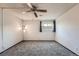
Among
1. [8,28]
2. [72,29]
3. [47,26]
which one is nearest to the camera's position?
[72,29]

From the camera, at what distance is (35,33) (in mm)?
9898

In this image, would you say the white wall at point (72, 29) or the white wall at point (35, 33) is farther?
the white wall at point (35, 33)

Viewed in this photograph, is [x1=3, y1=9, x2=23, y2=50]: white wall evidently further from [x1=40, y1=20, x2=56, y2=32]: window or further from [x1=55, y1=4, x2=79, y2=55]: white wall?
[x1=40, y1=20, x2=56, y2=32]: window

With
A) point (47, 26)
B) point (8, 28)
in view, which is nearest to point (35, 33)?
point (47, 26)

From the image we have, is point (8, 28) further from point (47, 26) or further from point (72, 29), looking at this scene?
point (47, 26)

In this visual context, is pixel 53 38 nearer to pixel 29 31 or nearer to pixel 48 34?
pixel 48 34

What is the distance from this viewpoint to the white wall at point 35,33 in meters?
9.83

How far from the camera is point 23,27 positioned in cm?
975

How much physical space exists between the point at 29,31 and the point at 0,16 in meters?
5.41

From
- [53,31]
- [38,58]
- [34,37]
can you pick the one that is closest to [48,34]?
[53,31]

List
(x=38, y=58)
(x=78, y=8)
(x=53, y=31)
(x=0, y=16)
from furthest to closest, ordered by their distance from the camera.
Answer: (x=53, y=31)
(x=0, y=16)
(x=78, y=8)
(x=38, y=58)

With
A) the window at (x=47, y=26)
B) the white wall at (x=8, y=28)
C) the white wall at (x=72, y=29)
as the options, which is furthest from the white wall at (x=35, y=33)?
the white wall at (x=72, y=29)

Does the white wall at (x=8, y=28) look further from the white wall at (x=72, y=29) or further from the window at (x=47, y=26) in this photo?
the window at (x=47, y=26)

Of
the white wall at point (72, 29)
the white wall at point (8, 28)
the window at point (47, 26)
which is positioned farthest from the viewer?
the window at point (47, 26)
